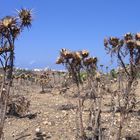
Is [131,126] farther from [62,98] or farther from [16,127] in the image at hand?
[62,98]

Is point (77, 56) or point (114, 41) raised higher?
point (114, 41)

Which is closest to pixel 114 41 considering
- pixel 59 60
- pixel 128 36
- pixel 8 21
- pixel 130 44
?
pixel 128 36

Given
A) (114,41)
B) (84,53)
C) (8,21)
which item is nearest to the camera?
(114,41)

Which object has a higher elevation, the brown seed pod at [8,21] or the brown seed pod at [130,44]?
the brown seed pod at [8,21]

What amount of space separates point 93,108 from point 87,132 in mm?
918

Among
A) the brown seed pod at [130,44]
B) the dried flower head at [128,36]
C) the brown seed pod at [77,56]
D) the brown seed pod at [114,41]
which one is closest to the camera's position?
the brown seed pod at [130,44]

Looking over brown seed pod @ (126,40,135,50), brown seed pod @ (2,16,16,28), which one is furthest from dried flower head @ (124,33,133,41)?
brown seed pod @ (2,16,16,28)

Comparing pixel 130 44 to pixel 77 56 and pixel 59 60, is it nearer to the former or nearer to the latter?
pixel 77 56

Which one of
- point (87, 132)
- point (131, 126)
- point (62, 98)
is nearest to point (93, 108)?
point (87, 132)

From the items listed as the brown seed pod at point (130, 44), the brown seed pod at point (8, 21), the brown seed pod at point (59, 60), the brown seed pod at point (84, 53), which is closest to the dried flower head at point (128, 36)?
the brown seed pod at point (130, 44)

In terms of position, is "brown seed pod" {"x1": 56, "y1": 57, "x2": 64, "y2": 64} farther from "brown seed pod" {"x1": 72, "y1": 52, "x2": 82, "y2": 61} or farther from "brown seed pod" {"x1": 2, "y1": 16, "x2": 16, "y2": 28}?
"brown seed pod" {"x1": 2, "y1": 16, "x2": 16, "y2": 28}

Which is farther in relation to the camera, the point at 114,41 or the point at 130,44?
the point at 114,41

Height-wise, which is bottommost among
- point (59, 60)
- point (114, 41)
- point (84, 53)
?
point (59, 60)

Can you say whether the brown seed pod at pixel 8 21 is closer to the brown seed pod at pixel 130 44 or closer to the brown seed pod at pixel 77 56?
the brown seed pod at pixel 77 56
